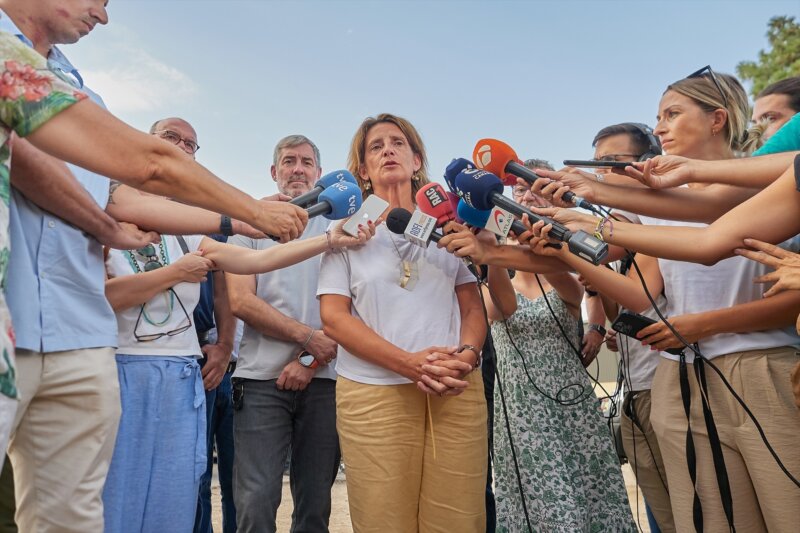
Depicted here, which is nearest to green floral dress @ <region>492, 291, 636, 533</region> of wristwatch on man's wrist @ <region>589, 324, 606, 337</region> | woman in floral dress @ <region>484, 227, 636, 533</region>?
woman in floral dress @ <region>484, 227, 636, 533</region>

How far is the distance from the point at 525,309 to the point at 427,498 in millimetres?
1311

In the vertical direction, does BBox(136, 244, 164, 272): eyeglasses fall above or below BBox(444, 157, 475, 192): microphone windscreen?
below

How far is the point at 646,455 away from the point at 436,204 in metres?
1.74

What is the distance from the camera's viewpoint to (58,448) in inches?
66.3

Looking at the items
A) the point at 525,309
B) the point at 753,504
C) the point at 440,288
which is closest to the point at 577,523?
the point at 753,504

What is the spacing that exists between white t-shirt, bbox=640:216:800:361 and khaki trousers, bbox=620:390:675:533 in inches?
31.3

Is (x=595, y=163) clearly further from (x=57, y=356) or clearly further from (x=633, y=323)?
(x=57, y=356)

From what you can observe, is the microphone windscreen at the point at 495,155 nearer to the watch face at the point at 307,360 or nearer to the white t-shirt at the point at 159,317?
the watch face at the point at 307,360

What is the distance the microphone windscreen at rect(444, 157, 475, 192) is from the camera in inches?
101

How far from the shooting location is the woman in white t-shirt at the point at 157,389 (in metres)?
2.23

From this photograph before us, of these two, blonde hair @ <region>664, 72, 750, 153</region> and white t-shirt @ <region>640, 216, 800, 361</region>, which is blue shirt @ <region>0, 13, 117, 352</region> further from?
blonde hair @ <region>664, 72, 750, 153</region>

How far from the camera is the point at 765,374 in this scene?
212cm

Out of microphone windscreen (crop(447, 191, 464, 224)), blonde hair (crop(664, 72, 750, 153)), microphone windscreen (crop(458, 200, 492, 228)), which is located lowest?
microphone windscreen (crop(458, 200, 492, 228))

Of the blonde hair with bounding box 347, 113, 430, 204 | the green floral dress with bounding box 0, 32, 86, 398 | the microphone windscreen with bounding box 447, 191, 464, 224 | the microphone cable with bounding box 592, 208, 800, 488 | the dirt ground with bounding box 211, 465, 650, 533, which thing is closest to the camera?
the green floral dress with bounding box 0, 32, 86, 398
